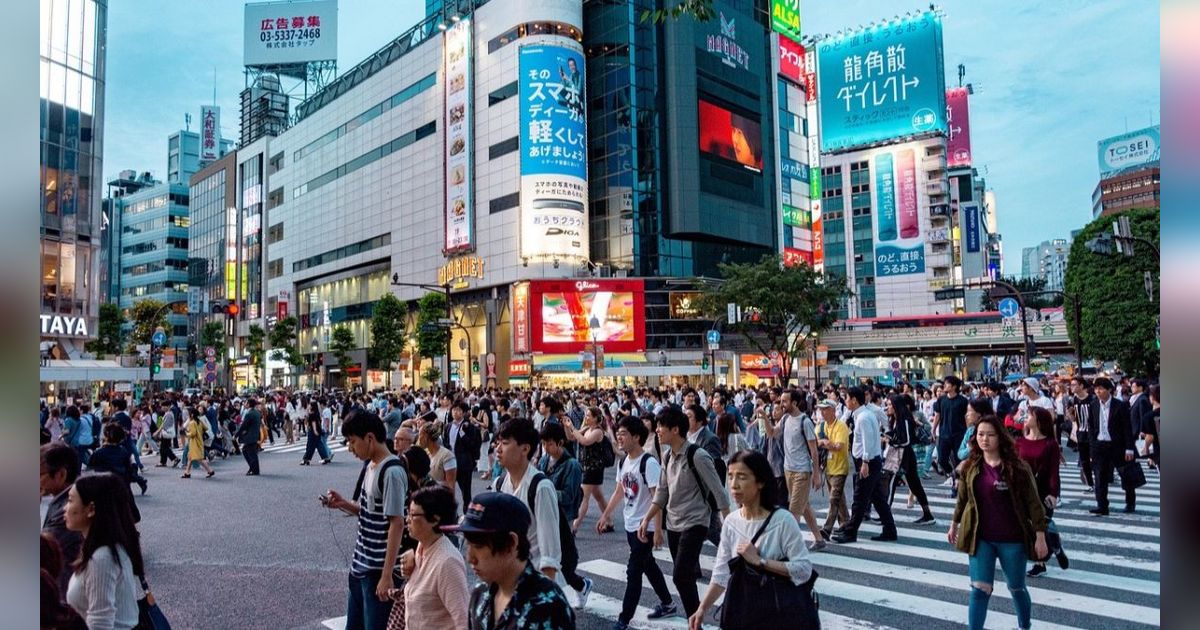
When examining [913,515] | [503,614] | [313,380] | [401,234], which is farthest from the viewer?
[313,380]

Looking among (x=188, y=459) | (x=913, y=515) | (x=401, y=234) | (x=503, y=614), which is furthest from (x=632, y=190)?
(x=503, y=614)

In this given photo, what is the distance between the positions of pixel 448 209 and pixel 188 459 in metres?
38.5

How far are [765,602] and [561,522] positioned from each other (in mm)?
2189

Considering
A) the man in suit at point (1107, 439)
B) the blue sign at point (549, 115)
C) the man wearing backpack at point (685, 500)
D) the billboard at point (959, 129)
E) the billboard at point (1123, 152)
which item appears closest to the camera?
the man wearing backpack at point (685, 500)

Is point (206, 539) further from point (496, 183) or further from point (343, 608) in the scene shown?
point (496, 183)

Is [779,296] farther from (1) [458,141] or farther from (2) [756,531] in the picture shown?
(2) [756,531]

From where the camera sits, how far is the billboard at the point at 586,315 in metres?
50.3

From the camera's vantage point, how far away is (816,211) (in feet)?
221

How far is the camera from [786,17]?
65938 mm

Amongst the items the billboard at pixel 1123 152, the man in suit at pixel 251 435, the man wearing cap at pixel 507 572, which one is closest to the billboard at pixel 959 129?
the billboard at pixel 1123 152

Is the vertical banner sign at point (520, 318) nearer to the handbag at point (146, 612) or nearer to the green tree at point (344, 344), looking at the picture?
the green tree at point (344, 344)

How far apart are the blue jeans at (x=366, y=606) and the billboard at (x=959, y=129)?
113m

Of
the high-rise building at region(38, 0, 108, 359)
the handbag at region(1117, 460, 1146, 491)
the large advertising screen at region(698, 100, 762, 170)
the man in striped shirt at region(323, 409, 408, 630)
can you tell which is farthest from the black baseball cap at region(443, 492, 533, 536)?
the large advertising screen at region(698, 100, 762, 170)

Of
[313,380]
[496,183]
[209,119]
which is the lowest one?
[313,380]
